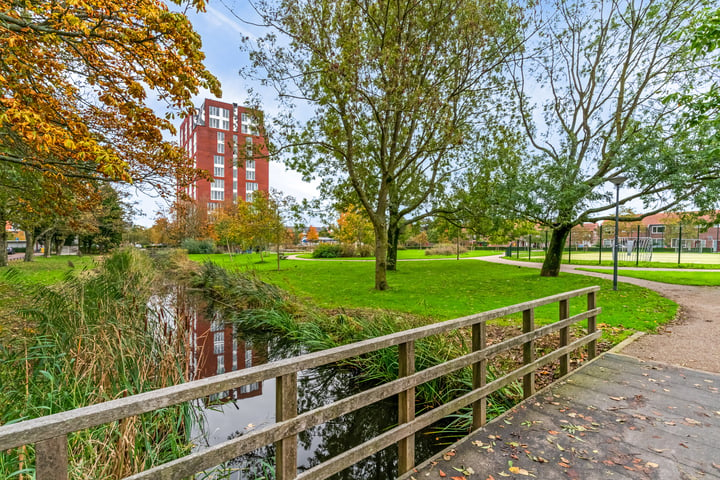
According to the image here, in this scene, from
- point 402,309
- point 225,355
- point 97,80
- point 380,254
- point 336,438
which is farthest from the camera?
point 380,254

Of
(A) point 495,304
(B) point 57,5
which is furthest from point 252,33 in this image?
(A) point 495,304

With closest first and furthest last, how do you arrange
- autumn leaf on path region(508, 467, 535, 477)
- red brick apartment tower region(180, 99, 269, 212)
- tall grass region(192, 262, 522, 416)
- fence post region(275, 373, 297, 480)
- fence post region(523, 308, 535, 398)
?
fence post region(275, 373, 297, 480) → autumn leaf on path region(508, 467, 535, 477) → fence post region(523, 308, 535, 398) → tall grass region(192, 262, 522, 416) → red brick apartment tower region(180, 99, 269, 212)

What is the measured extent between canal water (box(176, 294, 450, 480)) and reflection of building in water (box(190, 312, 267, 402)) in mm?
19

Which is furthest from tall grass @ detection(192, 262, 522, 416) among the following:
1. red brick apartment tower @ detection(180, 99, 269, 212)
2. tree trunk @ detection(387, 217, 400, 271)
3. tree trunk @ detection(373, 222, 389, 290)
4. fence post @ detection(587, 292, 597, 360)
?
red brick apartment tower @ detection(180, 99, 269, 212)

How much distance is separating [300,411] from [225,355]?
9.51ft

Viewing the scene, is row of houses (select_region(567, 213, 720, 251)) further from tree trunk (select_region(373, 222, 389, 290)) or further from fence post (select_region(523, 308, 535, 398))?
fence post (select_region(523, 308, 535, 398))

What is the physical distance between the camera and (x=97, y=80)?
6113mm

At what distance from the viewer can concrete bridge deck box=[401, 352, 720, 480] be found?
8.50ft

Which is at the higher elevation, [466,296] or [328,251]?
[328,251]

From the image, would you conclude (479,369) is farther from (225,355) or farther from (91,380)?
(225,355)

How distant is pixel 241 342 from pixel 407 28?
1021 centimetres

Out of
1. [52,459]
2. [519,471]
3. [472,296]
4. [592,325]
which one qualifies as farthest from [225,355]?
[472,296]

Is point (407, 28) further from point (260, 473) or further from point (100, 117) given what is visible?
point (260, 473)

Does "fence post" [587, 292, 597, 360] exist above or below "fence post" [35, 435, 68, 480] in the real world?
below
